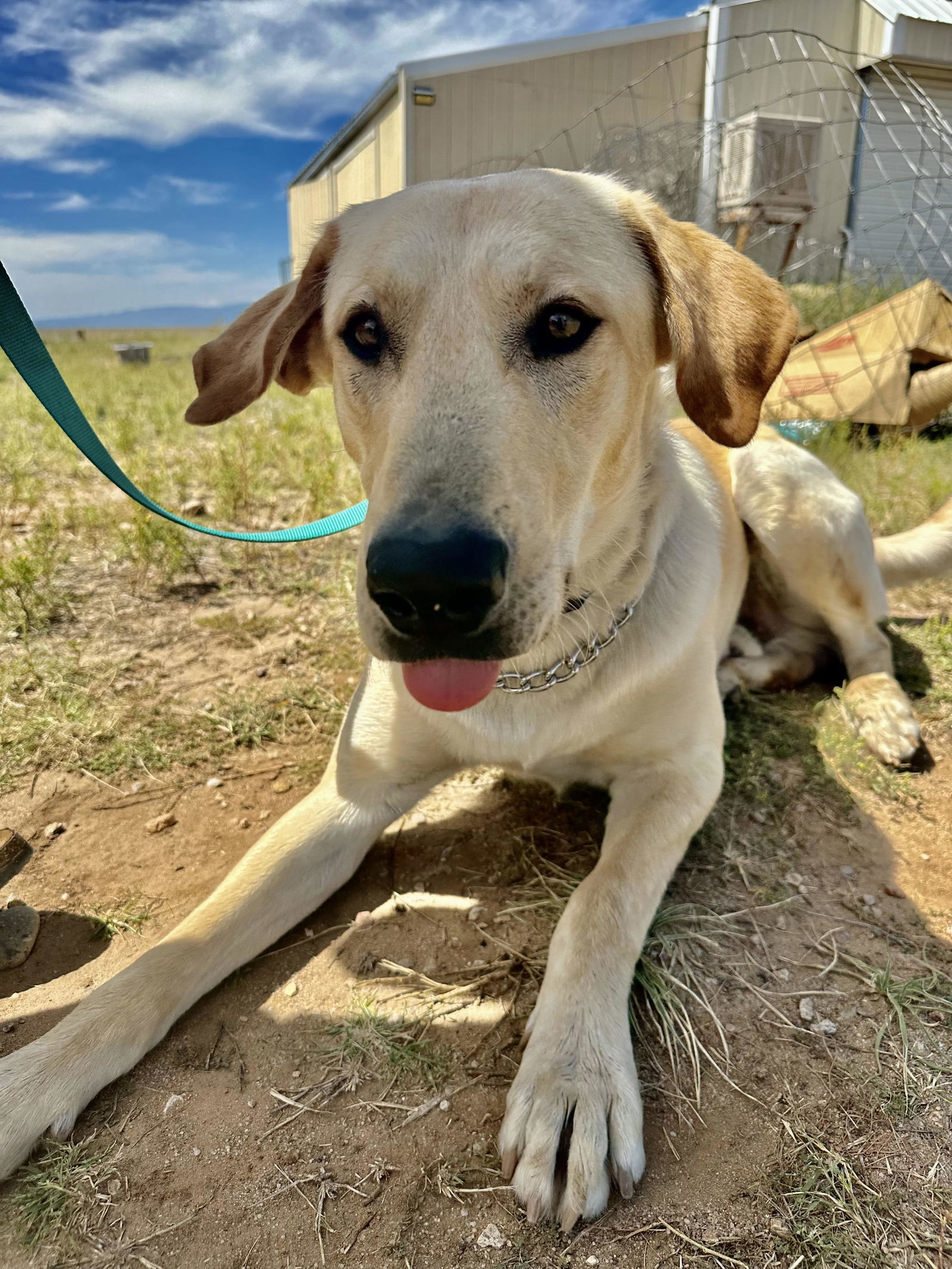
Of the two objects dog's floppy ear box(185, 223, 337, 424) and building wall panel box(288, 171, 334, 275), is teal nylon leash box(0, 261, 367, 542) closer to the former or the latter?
dog's floppy ear box(185, 223, 337, 424)

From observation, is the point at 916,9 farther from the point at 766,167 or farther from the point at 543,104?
the point at 543,104

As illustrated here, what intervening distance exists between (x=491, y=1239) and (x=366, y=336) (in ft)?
5.53

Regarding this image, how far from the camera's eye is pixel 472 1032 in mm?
1679

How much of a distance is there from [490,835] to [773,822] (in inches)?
32.2

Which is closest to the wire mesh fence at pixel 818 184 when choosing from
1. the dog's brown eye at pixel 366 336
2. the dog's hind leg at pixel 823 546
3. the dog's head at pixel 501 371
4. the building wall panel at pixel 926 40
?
the building wall panel at pixel 926 40

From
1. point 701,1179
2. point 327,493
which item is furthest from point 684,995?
point 327,493

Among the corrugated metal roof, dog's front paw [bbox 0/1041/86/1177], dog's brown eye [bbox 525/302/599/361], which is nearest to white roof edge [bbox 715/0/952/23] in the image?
the corrugated metal roof

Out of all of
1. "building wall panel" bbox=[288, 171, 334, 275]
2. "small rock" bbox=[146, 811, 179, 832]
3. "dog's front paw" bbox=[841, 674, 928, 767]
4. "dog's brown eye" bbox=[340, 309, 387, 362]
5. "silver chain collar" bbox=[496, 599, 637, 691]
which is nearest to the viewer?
"dog's brown eye" bbox=[340, 309, 387, 362]

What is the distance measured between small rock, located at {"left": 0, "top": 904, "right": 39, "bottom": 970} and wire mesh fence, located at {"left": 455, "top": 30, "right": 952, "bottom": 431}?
166 inches

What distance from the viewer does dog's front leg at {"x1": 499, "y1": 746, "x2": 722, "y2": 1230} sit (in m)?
1.34

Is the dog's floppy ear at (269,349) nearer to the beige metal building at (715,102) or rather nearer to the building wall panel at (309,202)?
the beige metal building at (715,102)

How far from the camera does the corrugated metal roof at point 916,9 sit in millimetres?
10414

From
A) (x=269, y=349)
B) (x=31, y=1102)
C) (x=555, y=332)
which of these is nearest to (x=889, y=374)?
(x=555, y=332)

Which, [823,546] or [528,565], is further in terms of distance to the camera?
[823,546]
